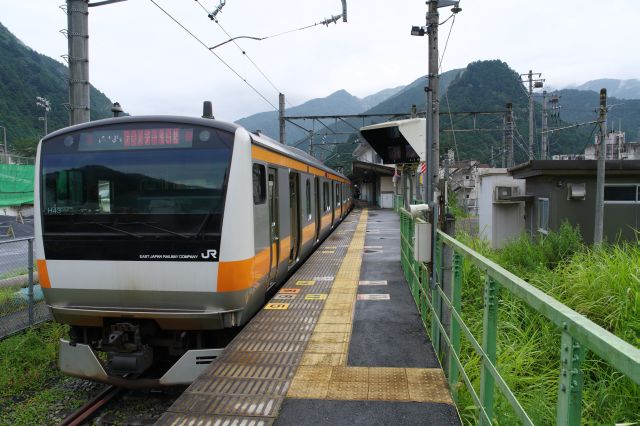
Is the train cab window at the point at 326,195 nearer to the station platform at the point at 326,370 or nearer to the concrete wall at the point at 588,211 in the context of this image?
the concrete wall at the point at 588,211

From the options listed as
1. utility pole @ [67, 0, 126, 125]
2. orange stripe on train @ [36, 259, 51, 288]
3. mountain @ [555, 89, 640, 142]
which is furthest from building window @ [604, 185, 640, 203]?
mountain @ [555, 89, 640, 142]

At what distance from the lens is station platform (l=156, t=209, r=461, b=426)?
3.33 metres

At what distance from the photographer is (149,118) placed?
509 centimetres

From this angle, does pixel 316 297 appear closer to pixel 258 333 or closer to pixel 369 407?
pixel 258 333

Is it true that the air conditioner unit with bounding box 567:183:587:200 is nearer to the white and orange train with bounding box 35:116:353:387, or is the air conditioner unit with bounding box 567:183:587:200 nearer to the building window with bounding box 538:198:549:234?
the building window with bounding box 538:198:549:234

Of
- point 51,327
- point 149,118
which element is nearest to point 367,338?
point 149,118

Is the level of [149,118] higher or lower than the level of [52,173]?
higher

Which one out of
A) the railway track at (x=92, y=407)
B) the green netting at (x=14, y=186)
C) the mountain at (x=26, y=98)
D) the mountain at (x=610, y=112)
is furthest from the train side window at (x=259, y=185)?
the mountain at (x=610, y=112)

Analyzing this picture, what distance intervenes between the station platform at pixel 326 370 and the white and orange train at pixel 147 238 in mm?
635

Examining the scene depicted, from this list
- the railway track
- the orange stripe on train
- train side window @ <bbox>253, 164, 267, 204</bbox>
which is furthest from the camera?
train side window @ <bbox>253, 164, 267, 204</bbox>

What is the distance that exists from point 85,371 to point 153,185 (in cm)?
203

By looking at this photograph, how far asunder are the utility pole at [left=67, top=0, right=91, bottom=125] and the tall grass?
5956mm

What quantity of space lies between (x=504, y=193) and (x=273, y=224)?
474 inches

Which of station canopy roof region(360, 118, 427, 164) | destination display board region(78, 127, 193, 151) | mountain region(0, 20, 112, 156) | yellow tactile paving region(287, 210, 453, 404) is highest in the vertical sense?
mountain region(0, 20, 112, 156)
